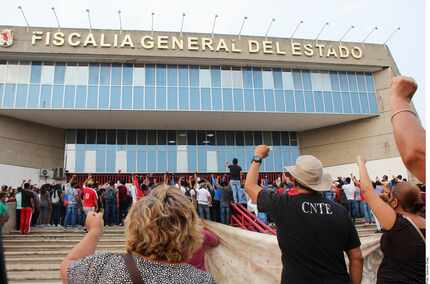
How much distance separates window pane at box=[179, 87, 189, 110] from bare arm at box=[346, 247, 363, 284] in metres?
23.2

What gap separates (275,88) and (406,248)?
83.9 feet

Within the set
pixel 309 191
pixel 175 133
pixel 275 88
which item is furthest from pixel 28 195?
pixel 275 88

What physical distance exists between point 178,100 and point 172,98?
47cm

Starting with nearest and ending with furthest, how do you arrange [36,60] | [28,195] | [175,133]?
[28,195], [36,60], [175,133]

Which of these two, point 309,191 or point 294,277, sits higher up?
point 309,191

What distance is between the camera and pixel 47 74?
25.1 meters

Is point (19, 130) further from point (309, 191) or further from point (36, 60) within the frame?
point (309, 191)

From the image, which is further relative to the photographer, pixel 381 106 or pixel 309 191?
pixel 381 106

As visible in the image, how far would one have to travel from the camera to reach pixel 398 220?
2.51 m

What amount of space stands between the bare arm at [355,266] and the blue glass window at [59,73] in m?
25.8

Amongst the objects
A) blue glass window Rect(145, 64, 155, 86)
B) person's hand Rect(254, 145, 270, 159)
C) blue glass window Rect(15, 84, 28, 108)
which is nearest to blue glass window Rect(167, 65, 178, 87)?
blue glass window Rect(145, 64, 155, 86)

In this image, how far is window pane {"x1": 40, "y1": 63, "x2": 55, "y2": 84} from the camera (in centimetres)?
2483

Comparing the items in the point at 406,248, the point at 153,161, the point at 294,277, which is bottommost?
the point at 294,277

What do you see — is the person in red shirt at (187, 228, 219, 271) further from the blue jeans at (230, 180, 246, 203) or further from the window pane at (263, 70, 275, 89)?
the window pane at (263, 70, 275, 89)
